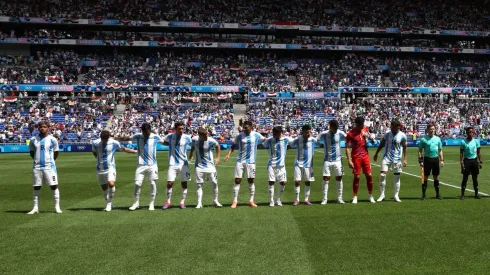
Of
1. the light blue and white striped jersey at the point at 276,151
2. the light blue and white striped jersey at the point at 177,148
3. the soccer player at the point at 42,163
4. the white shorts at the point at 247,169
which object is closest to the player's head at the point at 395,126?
the light blue and white striped jersey at the point at 276,151

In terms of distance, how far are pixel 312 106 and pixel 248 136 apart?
43736 millimetres

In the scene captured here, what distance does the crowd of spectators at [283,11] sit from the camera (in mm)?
63219

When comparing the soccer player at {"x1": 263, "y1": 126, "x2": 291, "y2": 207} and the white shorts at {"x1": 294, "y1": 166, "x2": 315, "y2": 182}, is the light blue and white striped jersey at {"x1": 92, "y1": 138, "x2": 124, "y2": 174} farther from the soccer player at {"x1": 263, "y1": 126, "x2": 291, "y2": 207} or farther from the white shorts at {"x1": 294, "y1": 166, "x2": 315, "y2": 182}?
the white shorts at {"x1": 294, "y1": 166, "x2": 315, "y2": 182}

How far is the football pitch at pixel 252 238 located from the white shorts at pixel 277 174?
2.60 feet

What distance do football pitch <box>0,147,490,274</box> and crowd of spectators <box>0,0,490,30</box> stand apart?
54.3 metres

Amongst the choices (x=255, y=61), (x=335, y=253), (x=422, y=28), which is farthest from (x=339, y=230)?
(x=422, y=28)

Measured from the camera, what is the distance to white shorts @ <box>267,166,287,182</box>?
42.0ft

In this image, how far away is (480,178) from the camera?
19.4m

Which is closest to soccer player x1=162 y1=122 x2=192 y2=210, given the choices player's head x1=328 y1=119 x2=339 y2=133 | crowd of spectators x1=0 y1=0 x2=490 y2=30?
player's head x1=328 y1=119 x2=339 y2=133

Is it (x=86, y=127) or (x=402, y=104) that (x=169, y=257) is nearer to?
(x=86, y=127)

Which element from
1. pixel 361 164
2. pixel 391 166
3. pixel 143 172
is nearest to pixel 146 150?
pixel 143 172

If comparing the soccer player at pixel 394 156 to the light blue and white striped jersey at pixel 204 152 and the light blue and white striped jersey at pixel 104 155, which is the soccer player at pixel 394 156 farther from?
the light blue and white striped jersey at pixel 104 155

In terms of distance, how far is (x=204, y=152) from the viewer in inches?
496

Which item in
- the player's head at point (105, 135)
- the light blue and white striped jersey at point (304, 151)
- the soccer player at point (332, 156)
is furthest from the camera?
the soccer player at point (332, 156)
